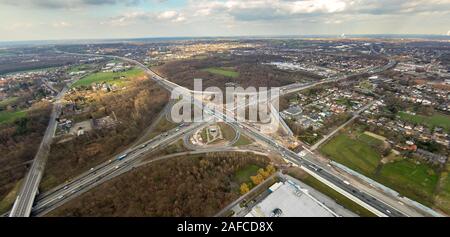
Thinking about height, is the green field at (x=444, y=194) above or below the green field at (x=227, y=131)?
below

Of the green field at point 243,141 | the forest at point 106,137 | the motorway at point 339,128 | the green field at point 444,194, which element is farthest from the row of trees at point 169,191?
the green field at point 444,194

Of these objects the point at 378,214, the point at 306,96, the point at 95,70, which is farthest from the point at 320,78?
the point at 95,70

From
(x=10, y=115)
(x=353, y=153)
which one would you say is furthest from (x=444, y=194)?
(x=10, y=115)

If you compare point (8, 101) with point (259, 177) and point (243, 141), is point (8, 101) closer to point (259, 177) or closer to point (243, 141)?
point (243, 141)

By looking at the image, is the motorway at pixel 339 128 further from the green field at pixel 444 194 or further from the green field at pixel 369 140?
the green field at pixel 444 194

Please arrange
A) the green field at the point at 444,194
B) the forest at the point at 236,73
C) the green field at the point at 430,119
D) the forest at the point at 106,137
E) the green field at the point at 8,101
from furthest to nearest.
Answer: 1. the forest at the point at 236,73
2. the green field at the point at 8,101
3. the green field at the point at 430,119
4. the forest at the point at 106,137
5. the green field at the point at 444,194

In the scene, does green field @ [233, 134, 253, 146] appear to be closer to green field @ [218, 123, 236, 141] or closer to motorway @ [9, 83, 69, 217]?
green field @ [218, 123, 236, 141]
